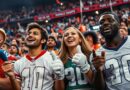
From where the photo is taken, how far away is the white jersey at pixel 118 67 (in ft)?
12.7

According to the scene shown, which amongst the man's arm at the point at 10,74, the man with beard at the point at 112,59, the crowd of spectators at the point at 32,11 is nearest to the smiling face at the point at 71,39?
the man with beard at the point at 112,59

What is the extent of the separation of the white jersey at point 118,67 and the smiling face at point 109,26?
0.16 metres

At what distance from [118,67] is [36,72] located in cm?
92

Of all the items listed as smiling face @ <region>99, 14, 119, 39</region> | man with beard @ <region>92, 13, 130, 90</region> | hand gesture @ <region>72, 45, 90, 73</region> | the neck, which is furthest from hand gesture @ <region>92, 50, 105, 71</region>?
the neck

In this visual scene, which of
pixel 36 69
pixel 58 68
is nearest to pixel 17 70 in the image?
pixel 36 69

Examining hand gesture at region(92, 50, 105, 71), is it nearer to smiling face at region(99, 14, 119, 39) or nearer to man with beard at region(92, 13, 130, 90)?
man with beard at region(92, 13, 130, 90)

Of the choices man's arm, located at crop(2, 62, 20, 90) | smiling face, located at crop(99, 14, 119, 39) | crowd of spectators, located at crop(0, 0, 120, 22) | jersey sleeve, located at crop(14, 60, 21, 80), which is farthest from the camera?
crowd of spectators, located at crop(0, 0, 120, 22)

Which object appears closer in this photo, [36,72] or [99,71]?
[99,71]

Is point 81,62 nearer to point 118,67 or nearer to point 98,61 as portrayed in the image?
point 98,61

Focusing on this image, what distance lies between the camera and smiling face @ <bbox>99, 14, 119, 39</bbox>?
404 cm

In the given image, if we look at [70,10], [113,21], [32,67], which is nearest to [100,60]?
[113,21]

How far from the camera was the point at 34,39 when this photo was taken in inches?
170

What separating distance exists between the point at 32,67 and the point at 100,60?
33.9 inches

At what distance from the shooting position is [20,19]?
35406 millimetres
